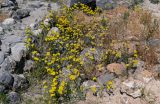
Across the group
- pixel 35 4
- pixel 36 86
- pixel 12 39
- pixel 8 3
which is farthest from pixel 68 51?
pixel 35 4

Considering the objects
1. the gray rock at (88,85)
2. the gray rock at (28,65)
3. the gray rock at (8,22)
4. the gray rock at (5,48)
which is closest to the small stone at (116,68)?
the gray rock at (88,85)

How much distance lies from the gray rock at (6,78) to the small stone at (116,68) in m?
2.56

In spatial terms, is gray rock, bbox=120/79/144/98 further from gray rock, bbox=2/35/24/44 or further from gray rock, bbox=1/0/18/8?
gray rock, bbox=1/0/18/8

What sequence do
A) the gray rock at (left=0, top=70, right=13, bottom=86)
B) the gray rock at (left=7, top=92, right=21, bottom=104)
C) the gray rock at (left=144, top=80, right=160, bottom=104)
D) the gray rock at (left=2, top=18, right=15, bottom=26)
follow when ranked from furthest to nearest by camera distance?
the gray rock at (left=2, top=18, right=15, bottom=26), the gray rock at (left=0, top=70, right=13, bottom=86), the gray rock at (left=144, top=80, right=160, bottom=104), the gray rock at (left=7, top=92, right=21, bottom=104)

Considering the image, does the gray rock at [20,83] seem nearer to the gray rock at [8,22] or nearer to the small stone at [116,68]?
the small stone at [116,68]

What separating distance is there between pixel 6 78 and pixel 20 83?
42 cm

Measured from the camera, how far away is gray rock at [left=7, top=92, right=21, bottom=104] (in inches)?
303

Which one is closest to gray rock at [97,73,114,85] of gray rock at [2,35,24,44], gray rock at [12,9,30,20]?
gray rock at [2,35,24,44]

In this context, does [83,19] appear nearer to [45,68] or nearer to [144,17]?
[144,17]

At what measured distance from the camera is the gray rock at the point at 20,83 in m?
8.18

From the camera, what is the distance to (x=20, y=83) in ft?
27.2

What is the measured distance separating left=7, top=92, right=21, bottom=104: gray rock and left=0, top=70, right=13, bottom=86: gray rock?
32cm

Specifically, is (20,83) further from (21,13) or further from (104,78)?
(21,13)

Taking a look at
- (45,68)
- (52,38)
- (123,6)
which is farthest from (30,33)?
(123,6)
